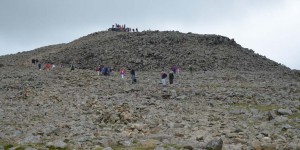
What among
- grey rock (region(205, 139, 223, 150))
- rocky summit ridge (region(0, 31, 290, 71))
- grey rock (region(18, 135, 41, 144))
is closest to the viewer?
grey rock (region(205, 139, 223, 150))

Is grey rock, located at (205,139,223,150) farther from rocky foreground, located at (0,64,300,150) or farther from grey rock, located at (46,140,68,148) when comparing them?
grey rock, located at (46,140,68,148)

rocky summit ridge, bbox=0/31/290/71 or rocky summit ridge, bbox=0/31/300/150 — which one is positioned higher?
rocky summit ridge, bbox=0/31/290/71

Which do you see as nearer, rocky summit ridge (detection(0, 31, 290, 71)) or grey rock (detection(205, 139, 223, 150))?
grey rock (detection(205, 139, 223, 150))

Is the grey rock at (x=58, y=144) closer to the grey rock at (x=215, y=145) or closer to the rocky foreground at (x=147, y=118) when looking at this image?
the rocky foreground at (x=147, y=118)

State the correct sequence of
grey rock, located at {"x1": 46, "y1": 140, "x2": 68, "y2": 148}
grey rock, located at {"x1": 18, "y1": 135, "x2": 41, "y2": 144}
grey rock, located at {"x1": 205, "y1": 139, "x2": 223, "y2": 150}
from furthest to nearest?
grey rock, located at {"x1": 18, "y1": 135, "x2": 41, "y2": 144} → grey rock, located at {"x1": 46, "y1": 140, "x2": 68, "y2": 148} → grey rock, located at {"x1": 205, "y1": 139, "x2": 223, "y2": 150}

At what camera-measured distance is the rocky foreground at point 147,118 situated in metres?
17.8

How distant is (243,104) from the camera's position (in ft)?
111

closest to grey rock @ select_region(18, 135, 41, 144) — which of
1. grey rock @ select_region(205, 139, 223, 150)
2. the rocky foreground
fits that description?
the rocky foreground

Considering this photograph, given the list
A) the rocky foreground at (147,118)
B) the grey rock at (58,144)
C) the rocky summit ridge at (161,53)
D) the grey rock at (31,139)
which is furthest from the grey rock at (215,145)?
the rocky summit ridge at (161,53)

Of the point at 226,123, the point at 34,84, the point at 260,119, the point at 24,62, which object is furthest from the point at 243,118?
the point at 24,62

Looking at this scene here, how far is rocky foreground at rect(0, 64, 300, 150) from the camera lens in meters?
17.8

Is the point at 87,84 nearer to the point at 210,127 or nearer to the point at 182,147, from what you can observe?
the point at 210,127

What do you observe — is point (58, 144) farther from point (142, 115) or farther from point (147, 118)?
point (142, 115)

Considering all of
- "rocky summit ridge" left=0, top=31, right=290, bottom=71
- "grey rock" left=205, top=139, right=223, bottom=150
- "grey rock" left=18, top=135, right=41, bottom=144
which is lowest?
"grey rock" left=18, top=135, right=41, bottom=144
